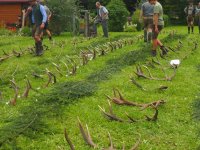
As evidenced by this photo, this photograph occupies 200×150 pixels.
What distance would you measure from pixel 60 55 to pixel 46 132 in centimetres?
944

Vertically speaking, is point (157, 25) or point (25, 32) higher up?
point (157, 25)

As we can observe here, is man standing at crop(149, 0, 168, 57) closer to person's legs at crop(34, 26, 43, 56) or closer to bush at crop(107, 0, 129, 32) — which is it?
person's legs at crop(34, 26, 43, 56)

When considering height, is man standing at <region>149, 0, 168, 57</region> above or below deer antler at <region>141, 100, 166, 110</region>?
above

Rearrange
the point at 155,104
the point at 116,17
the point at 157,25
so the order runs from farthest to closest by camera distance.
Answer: the point at 116,17, the point at 157,25, the point at 155,104

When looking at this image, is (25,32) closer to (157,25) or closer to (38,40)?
(38,40)

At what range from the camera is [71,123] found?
677cm

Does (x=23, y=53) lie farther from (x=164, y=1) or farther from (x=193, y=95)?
(x=164, y=1)

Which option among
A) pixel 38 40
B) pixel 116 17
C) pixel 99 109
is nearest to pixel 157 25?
pixel 38 40

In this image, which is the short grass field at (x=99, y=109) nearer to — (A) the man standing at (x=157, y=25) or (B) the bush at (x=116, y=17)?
(A) the man standing at (x=157, y=25)

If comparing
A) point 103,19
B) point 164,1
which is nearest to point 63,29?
point 103,19

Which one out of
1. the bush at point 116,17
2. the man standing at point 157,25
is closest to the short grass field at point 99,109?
the man standing at point 157,25

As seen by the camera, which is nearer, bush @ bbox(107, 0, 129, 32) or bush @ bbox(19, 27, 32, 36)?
bush @ bbox(19, 27, 32, 36)

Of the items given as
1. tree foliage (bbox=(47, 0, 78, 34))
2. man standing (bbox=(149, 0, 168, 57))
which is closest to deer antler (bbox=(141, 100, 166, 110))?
man standing (bbox=(149, 0, 168, 57))

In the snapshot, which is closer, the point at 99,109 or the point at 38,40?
the point at 99,109
